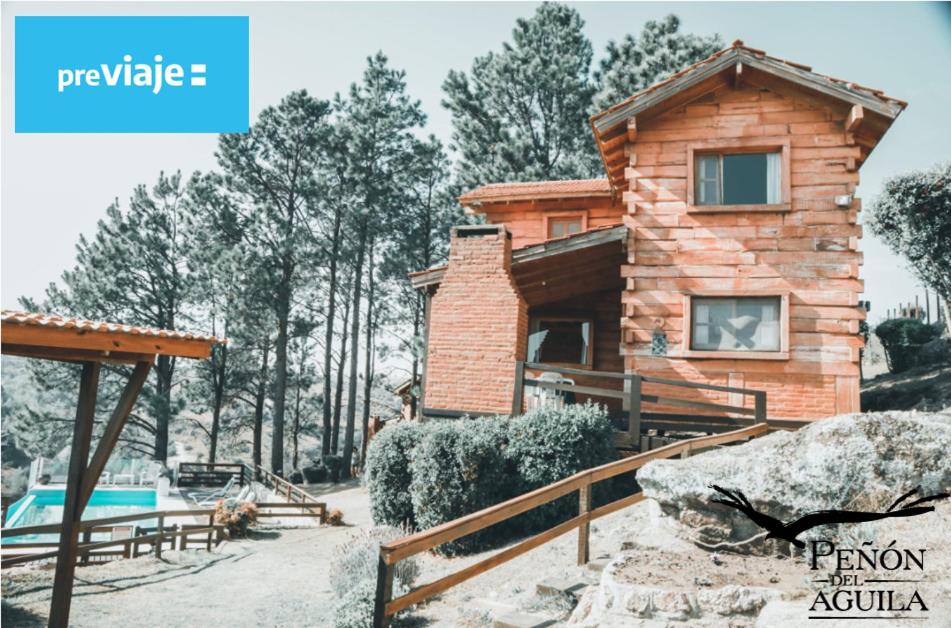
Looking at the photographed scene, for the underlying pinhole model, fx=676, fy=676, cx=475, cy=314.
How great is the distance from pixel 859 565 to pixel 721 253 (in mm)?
8298

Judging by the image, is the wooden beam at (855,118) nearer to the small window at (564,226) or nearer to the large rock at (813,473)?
the large rock at (813,473)

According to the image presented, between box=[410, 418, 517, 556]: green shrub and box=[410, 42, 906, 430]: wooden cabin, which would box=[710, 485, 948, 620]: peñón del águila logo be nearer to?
box=[410, 418, 517, 556]: green shrub

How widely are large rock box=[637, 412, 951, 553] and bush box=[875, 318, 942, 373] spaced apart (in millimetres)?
15295

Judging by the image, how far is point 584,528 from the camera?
7379 millimetres

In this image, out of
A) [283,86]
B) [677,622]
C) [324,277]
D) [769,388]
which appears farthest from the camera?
[324,277]

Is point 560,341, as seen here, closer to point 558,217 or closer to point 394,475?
point 558,217

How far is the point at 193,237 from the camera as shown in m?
34.0

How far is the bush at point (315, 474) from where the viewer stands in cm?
3166

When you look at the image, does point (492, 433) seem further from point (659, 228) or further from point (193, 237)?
point (193, 237)

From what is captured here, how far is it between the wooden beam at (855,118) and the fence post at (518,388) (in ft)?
23.7

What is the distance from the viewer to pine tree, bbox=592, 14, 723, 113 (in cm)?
2908

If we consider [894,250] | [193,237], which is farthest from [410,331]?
[894,250]

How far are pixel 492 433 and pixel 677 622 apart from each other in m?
6.34

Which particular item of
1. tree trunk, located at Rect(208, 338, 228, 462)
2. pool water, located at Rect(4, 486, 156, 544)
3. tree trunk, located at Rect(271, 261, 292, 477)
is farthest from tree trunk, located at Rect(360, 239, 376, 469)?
pool water, located at Rect(4, 486, 156, 544)
